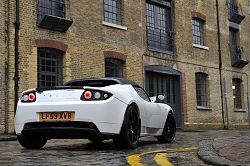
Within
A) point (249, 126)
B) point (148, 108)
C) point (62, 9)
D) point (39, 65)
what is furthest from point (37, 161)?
point (249, 126)

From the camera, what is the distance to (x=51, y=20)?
44.8ft

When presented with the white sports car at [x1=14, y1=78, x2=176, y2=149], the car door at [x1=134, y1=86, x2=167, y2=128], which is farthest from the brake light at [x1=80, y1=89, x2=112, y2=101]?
the car door at [x1=134, y1=86, x2=167, y2=128]

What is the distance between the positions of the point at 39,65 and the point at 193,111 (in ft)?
29.8

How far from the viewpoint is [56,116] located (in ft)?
20.8

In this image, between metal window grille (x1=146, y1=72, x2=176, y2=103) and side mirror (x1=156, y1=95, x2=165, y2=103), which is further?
metal window grille (x1=146, y1=72, x2=176, y2=103)

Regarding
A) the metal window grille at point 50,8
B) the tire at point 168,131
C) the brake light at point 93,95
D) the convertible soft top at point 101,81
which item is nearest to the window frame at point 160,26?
the metal window grille at point 50,8

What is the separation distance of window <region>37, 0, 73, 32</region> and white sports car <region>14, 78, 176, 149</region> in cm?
727

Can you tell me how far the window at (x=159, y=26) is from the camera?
18562 mm

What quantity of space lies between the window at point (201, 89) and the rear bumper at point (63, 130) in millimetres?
15219

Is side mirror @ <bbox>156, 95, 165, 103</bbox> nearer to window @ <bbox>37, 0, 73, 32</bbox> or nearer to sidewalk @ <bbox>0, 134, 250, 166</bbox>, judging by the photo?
sidewalk @ <bbox>0, 134, 250, 166</bbox>

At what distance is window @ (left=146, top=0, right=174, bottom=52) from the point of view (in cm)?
1856

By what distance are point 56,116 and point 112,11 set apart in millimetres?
11106

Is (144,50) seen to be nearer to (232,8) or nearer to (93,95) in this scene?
(232,8)

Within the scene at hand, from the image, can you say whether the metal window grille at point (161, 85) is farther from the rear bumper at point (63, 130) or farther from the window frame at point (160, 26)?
the rear bumper at point (63, 130)
